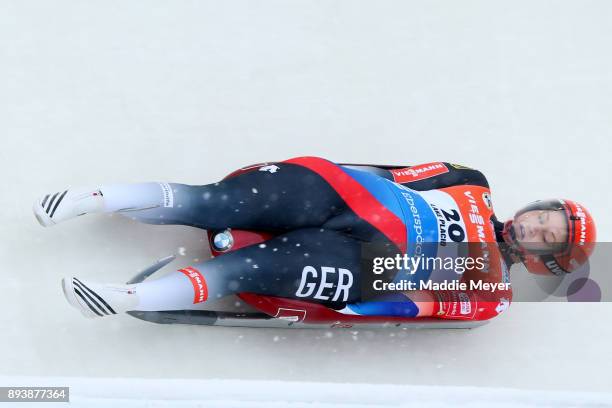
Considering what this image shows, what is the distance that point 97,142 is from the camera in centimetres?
332

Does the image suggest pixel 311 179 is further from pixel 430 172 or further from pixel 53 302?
pixel 53 302

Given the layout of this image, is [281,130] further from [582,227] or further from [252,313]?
[582,227]

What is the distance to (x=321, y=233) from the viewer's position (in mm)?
2906

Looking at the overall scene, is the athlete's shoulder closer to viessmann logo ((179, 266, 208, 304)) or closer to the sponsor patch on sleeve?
the sponsor patch on sleeve

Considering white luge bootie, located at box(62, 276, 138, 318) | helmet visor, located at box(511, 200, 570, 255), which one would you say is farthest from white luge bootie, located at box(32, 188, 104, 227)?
helmet visor, located at box(511, 200, 570, 255)

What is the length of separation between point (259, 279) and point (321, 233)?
298 mm

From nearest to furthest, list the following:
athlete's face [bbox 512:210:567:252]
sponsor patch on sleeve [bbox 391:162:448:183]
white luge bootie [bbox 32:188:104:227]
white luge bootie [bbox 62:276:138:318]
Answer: white luge bootie [bbox 62:276:138:318] < white luge bootie [bbox 32:188:104:227] < athlete's face [bbox 512:210:567:252] < sponsor patch on sleeve [bbox 391:162:448:183]

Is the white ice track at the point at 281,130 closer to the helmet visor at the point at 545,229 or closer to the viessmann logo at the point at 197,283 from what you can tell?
the viessmann logo at the point at 197,283

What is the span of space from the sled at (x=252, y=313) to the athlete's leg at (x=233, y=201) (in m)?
0.07

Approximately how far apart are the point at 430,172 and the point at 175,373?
129 centimetres

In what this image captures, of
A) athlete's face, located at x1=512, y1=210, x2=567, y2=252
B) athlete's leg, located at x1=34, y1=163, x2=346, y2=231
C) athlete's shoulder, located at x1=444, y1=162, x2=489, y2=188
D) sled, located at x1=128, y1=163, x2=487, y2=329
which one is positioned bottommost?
sled, located at x1=128, y1=163, x2=487, y2=329

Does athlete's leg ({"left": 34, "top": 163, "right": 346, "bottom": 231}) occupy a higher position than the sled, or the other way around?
athlete's leg ({"left": 34, "top": 163, "right": 346, "bottom": 231})

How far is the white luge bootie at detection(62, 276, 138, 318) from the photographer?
2490 millimetres

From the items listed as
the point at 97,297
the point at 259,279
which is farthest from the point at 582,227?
the point at 97,297
